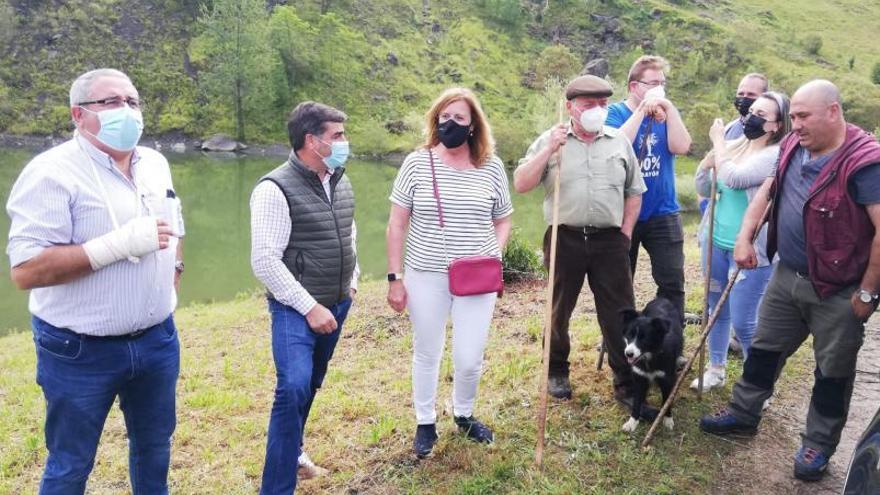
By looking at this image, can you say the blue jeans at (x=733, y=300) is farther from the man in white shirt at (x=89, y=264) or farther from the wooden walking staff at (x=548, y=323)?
the man in white shirt at (x=89, y=264)

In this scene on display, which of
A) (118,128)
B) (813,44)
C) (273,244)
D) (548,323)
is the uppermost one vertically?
(813,44)

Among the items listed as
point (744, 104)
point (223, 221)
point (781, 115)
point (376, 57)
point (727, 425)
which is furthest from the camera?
point (376, 57)

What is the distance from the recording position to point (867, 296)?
3463 millimetres

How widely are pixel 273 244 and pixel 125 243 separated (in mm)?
785

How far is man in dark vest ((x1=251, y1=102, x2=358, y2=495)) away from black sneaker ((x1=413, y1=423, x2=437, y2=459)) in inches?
35.6

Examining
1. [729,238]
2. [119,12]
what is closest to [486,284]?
[729,238]

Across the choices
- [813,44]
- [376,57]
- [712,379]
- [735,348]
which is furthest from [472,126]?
[813,44]

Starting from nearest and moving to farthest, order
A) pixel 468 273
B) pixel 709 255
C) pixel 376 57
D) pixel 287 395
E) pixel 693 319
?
pixel 287 395 < pixel 468 273 < pixel 709 255 < pixel 693 319 < pixel 376 57

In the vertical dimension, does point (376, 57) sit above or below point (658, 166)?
above

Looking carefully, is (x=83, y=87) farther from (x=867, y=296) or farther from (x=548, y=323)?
(x=867, y=296)

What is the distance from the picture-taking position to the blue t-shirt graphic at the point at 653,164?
15.3ft

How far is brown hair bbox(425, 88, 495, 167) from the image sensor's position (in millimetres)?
3799

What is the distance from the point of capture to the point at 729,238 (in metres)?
4.62

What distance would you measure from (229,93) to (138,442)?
55.9m
